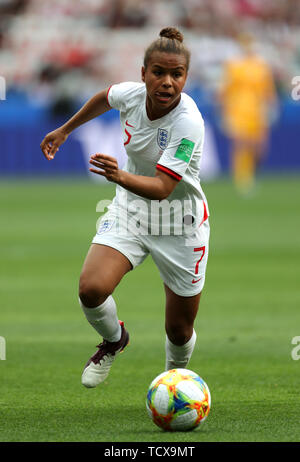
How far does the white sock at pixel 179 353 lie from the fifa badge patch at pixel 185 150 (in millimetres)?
1392

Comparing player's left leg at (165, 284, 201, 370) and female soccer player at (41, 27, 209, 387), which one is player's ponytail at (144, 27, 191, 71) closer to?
female soccer player at (41, 27, 209, 387)

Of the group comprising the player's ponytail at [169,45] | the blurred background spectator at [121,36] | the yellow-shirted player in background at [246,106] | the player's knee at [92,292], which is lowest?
the player's knee at [92,292]

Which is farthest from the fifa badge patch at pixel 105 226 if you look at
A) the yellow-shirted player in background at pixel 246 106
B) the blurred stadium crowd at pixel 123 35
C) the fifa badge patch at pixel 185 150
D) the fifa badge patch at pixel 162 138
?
the blurred stadium crowd at pixel 123 35

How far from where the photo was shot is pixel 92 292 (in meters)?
5.71

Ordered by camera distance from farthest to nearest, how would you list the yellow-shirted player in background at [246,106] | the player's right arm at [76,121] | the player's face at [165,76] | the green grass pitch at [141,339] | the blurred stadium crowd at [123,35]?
the blurred stadium crowd at [123,35], the yellow-shirted player in background at [246,106], the player's right arm at [76,121], the player's face at [165,76], the green grass pitch at [141,339]

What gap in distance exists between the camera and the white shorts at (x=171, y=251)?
6012mm

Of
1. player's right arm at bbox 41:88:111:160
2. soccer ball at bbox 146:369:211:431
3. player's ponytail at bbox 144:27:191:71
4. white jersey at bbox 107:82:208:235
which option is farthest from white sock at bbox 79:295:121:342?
player's ponytail at bbox 144:27:191:71

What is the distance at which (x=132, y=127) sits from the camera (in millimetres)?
5914

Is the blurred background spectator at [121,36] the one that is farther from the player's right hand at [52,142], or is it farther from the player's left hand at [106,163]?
the player's left hand at [106,163]

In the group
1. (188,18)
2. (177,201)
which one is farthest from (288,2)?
(177,201)

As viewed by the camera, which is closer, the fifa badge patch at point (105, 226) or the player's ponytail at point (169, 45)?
the player's ponytail at point (169, 45)

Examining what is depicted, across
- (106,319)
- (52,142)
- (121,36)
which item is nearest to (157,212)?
(106,319)

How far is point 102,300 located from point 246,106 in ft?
64.9

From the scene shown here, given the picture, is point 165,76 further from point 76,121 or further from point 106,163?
point 76,121
